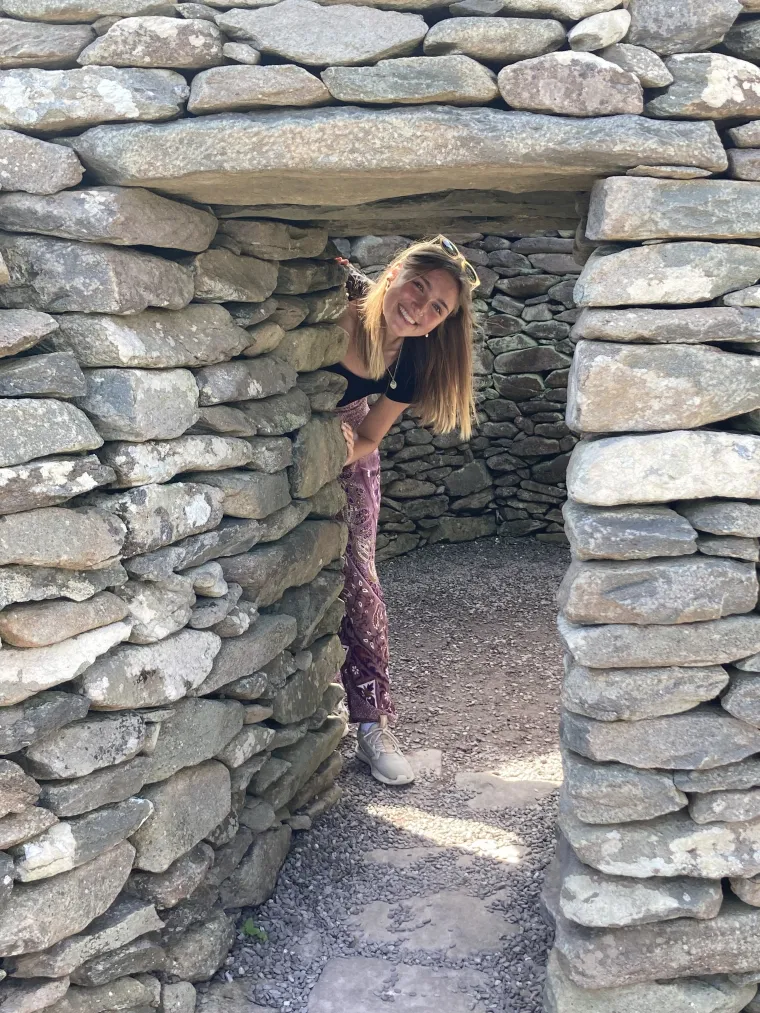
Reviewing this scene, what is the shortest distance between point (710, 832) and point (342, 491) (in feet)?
5.79

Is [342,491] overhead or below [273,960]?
overhead

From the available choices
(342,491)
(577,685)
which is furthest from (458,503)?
(577,685)

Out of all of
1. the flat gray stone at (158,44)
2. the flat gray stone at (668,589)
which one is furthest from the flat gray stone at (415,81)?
the flat gray stone at (668,589)

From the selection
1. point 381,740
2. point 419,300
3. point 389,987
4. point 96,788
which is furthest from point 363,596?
point 96,788

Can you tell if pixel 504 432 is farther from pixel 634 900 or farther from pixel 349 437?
pixel 634 900

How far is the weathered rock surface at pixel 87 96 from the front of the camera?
2.08 meters

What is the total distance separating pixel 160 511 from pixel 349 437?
1303 mm

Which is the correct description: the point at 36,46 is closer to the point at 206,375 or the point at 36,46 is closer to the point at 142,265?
the point at 142,265

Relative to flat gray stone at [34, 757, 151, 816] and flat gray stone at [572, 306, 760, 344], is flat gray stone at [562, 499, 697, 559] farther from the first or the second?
flat gray stone at [34, 757, 151, 816]

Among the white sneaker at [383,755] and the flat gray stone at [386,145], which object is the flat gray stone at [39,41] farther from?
the white sneaker at [383,755]

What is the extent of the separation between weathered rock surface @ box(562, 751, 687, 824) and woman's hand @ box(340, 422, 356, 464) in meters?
1.62

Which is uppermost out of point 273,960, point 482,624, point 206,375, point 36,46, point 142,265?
point 36,46

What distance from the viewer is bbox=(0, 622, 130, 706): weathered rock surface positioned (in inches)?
79.4

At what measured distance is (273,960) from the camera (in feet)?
8.80
